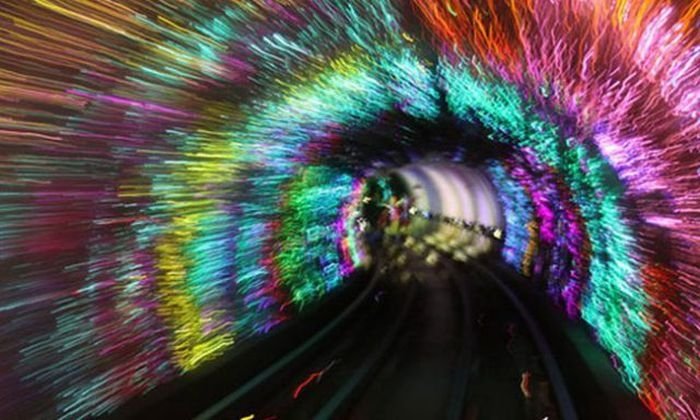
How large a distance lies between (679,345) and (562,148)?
4.59 m

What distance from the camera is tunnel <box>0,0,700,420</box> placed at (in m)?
4.76

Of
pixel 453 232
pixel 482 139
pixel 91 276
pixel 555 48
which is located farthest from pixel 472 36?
pixel 453 232

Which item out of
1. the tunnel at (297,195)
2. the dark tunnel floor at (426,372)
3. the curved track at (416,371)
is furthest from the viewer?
the curved track at (416,371)

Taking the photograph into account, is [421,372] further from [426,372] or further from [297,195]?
[297,195]

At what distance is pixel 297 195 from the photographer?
43.3 feet

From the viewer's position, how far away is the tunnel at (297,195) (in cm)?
476

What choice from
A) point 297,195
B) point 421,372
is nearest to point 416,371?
point 421,372

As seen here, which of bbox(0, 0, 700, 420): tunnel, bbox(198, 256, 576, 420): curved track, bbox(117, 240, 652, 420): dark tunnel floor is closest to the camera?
bbox(0, 0, 700, 420): tunnel

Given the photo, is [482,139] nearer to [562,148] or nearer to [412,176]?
[562,148]

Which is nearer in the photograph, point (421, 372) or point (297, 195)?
point (421, 372)

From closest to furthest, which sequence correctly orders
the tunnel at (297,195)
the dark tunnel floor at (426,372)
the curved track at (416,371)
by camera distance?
the tunnel at (297,195) → the dark tunnel floor at (426,372) → the curved track at (416,371)

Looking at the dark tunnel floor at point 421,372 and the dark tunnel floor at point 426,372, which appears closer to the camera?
the dark tunnel floor at point 426,372

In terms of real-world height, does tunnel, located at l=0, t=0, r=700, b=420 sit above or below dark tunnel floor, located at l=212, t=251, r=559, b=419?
above

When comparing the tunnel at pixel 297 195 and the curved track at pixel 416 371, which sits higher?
the tunnel at pixel 297 195
